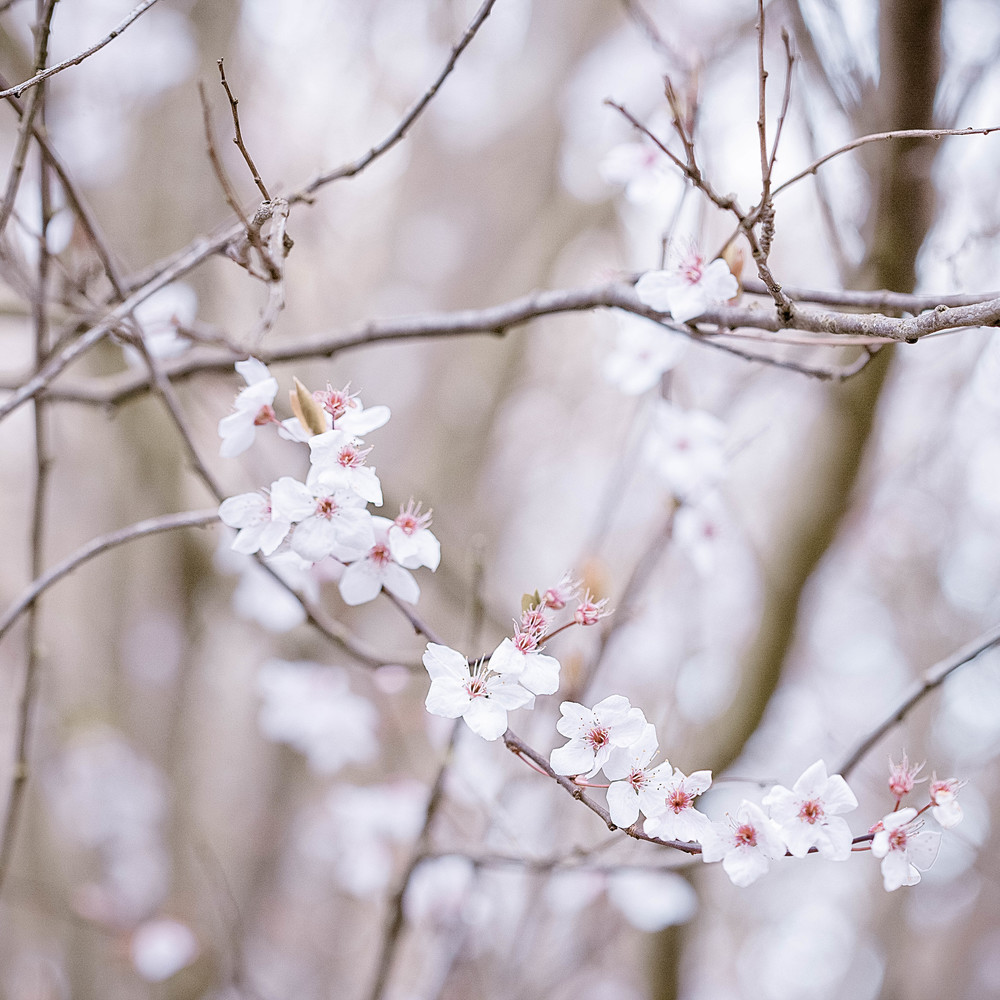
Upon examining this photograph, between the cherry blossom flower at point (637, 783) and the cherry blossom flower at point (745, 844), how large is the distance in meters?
0.05

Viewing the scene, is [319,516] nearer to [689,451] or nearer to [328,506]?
[328,506]

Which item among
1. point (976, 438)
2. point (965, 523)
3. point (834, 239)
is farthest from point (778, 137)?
point (965, 523)

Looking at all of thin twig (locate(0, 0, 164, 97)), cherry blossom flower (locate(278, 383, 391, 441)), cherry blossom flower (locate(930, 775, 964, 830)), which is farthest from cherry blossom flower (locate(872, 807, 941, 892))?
thin twig (locate(0, 0, 164, 97))

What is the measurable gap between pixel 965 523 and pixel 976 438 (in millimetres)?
794

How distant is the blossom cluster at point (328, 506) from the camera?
2.23 ft

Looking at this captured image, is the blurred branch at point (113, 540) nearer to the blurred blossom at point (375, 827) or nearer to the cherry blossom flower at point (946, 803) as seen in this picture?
the cherry blossom flower at point (946, 803)

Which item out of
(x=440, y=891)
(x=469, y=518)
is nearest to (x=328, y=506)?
(x=440, y=891)

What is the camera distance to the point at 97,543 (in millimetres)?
895

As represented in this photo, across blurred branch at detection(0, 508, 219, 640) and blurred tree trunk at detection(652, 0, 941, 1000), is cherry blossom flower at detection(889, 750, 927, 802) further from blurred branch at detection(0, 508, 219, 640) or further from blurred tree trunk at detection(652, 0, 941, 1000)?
blurred branch at detection(0, 508, 219, 640)

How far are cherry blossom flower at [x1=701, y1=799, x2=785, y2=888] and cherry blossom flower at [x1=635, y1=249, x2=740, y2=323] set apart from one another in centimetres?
45

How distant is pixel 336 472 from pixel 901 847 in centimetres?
57

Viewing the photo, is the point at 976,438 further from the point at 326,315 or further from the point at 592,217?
the point at 326,315

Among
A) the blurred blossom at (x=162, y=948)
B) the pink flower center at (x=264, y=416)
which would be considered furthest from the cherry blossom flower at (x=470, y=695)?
the blurred blossom at (x=162, y=948)

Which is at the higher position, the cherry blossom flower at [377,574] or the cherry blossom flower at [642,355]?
the cherry blossom flower at [642,355]
